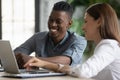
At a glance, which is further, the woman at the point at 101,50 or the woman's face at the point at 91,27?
the woman's face at the point at 91,27

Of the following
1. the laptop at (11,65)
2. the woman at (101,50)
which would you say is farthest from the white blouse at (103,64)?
the laptop at (11,65)

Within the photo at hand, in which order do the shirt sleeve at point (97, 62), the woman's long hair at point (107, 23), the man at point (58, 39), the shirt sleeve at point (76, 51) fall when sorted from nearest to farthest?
1. the shirt sleeve at point (97, 62)
2. the woman's long hair at point (107, 23)
3. the shirt sleeve at point (76, 51)
4. the man at point (58, 39)

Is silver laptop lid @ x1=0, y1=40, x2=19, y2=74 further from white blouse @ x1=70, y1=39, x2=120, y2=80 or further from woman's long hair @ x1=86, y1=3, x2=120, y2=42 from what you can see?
woman's long hair @ x1=86, y1=3, x2=120, y2=42

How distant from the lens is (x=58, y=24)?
9.83ft

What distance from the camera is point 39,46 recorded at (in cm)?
300

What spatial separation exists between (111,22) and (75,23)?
11.2 feet

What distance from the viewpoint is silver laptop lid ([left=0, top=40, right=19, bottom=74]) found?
6.97 feet

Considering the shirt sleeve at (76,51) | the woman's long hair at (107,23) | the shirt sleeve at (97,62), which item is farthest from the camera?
the shirt sleeve at (76,51)

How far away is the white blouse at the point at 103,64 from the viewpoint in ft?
6.71

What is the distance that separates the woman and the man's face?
728 millimetres

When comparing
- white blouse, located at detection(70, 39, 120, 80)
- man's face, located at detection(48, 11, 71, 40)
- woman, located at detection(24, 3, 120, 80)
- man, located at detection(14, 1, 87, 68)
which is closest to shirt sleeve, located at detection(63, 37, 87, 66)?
man, located at detection(14, 1, 87, 68)

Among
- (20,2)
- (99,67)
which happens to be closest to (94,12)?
(99,67)

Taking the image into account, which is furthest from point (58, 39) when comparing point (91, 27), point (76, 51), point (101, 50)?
point (101, 50)

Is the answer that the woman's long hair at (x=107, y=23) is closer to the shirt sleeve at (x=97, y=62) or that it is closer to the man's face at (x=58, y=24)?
the shirt sleeve at (x=97, y=62)
